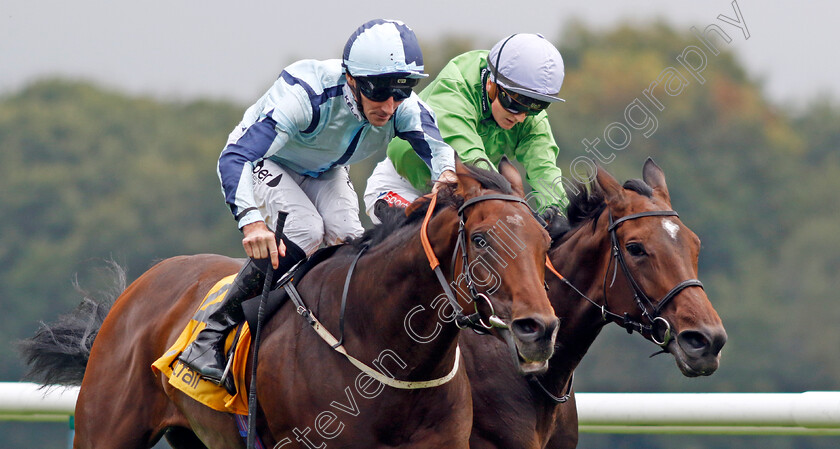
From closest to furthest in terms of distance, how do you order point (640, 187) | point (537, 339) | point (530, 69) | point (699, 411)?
point (537, 339) < point (640, 187) < point (530, 69) < point (699, 411)

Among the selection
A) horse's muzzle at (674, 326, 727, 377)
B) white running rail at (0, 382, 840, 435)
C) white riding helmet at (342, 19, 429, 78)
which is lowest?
white running rail at (0, 382, 840, 435)

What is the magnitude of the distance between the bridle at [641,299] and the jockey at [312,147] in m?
0.76

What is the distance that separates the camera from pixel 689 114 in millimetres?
34562

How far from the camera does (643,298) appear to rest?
172 inches

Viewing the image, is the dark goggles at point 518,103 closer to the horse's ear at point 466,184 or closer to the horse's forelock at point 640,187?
the horse's forelock at point 640,187

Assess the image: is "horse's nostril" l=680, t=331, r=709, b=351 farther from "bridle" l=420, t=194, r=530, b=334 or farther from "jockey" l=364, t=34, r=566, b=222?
"jockey" l=364, t=34, r=566, b=222

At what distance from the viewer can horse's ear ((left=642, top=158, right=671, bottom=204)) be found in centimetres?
471

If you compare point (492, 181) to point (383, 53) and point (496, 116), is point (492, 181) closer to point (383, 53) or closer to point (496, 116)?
point (383, 53)

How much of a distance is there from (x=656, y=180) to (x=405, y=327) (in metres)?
1.53

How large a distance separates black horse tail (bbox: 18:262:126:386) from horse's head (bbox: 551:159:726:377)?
8.55 ft

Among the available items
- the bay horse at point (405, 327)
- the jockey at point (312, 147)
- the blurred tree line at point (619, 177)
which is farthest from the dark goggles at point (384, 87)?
the blurred tree line at point (619, 177)

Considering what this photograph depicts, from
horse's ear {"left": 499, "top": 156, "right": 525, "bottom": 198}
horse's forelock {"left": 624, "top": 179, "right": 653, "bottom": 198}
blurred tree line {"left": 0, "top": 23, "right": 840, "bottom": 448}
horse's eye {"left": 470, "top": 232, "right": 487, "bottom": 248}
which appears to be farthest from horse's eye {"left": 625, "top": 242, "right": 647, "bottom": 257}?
blurred tree line {"left": 0, "top": 23, "right": 840, "bottom": 448}

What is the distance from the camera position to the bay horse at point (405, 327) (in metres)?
3.54

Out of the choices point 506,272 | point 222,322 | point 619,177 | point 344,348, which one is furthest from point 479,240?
point 619,177
